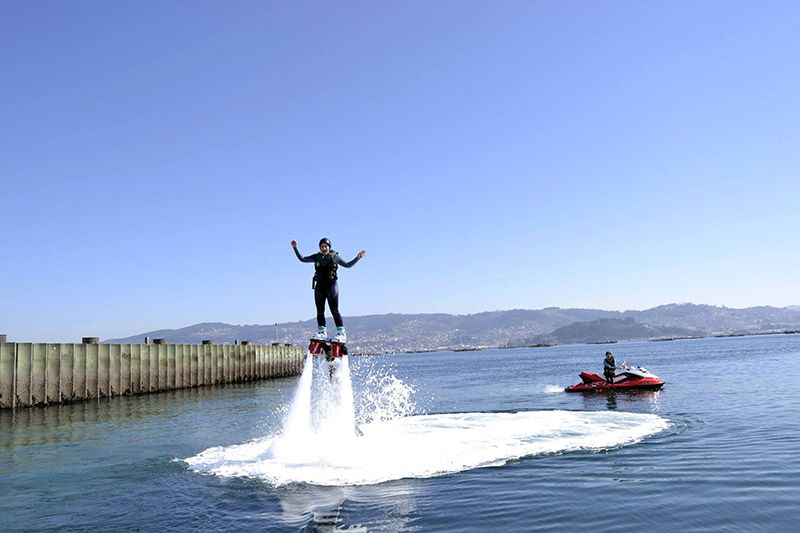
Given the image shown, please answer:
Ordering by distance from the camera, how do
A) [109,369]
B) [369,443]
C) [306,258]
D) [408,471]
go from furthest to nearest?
[109,369]
[369,443]
[306,258]
[408,471]

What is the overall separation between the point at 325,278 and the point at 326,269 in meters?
0.24

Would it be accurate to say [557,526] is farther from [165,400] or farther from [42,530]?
[165,400]

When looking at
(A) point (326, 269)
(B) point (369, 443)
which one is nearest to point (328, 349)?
(A) point (326, 269)

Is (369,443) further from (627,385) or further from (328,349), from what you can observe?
(627,385)

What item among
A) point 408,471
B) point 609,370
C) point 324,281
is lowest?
point 408,471

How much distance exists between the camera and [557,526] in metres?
9.78

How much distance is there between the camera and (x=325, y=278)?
636 inches

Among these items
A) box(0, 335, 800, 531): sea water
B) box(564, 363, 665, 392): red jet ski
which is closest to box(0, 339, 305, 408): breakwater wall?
box(0, 335, 800, 531): sea water

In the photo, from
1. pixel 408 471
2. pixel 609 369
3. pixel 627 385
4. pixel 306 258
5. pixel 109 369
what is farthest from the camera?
pixel 109 369

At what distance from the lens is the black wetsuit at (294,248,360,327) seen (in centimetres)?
1599

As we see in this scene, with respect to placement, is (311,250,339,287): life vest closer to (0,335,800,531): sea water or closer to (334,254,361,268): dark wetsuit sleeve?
(334,254,361,268): dark wetsuit sleeve

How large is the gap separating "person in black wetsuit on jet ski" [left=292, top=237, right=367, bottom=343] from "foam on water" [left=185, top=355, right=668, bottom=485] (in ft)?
4.31

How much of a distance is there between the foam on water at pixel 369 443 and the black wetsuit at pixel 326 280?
1431 mm

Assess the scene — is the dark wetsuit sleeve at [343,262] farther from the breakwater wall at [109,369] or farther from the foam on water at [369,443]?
the breakwater wall at [109,369]
